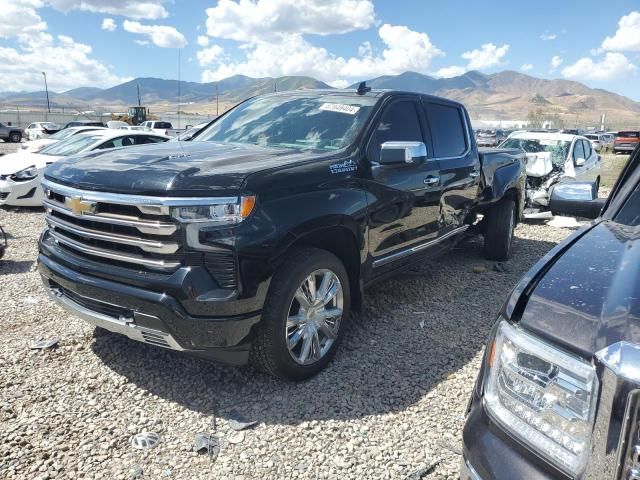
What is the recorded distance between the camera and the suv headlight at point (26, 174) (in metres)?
8.87

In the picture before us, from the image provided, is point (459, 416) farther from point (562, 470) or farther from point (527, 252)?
point (527, 252)

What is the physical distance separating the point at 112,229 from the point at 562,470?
2448 mm

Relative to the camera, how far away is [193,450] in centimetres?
262

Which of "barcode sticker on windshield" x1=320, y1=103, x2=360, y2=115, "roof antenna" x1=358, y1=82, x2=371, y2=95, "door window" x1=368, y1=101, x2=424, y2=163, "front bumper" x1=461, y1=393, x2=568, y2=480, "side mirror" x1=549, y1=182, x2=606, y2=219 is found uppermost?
"roof antenna" x1=358, y1=82, x2=371, y2=95

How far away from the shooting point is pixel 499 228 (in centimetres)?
623

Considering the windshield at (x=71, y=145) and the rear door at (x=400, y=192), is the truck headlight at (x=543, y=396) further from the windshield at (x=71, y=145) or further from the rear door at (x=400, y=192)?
the windshield at (x=71, y=145)

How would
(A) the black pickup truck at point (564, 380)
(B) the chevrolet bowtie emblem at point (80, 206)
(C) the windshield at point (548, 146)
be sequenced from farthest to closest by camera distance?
(C) the windshield at point (548, 146), (B) the chevrolet bowtie emblem at point (80, 206), (A) the black pickup truck at point (564, 380)

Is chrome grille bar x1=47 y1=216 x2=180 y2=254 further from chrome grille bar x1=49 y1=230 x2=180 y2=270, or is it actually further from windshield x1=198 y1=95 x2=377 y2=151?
windshield x1=198 y1=95 x2=377 y2=151

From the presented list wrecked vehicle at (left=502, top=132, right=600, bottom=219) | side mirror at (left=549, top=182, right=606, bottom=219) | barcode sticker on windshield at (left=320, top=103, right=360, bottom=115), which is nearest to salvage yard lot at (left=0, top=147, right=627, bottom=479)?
side mirror at (left=549, top=182, right=606, bottom=219)

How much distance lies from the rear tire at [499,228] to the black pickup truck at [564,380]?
4.42m

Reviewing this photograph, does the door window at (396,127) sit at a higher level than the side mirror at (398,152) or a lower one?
higher

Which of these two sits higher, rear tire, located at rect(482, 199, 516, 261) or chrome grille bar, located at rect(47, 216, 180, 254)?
chrome grille bar, located at rect(47, 216, 180, 254)

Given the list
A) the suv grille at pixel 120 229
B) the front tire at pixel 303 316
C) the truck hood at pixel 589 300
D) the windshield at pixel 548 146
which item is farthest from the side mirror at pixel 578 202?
the windshield at pixel 548 146

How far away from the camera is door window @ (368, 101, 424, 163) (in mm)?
3744
